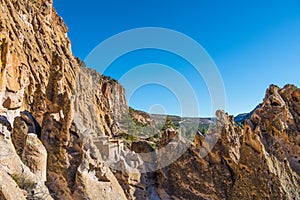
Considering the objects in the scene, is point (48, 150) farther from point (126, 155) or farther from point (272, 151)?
point (272, 151)

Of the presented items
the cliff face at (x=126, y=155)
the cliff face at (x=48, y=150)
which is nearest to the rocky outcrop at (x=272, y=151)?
the cliff face at (x=126, y=155)

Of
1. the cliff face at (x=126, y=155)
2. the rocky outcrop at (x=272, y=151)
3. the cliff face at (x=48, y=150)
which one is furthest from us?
the rocky outcrop at (x=272, y=151)

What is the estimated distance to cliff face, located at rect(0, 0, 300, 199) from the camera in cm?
965

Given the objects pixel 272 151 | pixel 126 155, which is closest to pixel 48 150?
pixel 126 155

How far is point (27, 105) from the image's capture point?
1024 inches

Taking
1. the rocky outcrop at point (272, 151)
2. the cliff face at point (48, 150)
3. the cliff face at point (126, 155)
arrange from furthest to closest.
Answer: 1. the rocky outcrop at point (272, 151)
2. the cliff face at point (126, 155)
3. the cliff face at point (48, 150)

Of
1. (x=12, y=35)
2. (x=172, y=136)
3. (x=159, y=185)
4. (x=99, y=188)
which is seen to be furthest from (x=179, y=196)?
(x=12, y=35)

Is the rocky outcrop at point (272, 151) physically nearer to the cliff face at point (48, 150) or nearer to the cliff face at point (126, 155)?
the cliff face at point (126, 155)

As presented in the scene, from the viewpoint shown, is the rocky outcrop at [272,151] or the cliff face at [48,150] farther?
the rocky outcrop at [272,151]

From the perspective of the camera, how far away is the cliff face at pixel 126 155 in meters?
9.65

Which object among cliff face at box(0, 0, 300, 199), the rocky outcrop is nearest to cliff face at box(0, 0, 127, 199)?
cliff face at box(0, 0, 300, 199)

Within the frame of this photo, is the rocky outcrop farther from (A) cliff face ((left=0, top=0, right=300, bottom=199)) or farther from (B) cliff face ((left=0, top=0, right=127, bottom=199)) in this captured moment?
(B) cliff face ((left=0, top=0, right=127, bottom=199))

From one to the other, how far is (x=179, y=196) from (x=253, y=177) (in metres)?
5.13

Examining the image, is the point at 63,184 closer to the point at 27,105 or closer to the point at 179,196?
the point at 179,196
